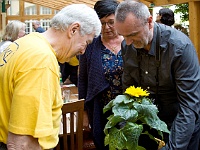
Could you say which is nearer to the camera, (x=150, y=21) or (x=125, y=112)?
(x=125, y=112)

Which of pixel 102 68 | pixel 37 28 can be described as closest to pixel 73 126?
pixel 102 68

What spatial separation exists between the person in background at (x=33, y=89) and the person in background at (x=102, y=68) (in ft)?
3.37

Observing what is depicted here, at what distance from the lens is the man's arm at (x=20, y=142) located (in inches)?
50.1

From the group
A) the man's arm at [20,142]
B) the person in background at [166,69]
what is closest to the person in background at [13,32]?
the person in background at [166,69]

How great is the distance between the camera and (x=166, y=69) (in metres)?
1.85

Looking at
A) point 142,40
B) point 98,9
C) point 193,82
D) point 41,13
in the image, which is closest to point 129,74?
point 142,40

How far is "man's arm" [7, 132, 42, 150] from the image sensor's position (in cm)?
127

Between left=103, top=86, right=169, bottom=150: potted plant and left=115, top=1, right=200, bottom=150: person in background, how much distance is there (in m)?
0.14

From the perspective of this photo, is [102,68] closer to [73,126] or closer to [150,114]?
[73,126]

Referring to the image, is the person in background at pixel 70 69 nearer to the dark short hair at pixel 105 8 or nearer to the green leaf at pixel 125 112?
the dark short hair at pixel 105 8

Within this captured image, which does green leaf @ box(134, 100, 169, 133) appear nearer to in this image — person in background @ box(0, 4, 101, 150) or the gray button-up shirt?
the gray button-up shirt

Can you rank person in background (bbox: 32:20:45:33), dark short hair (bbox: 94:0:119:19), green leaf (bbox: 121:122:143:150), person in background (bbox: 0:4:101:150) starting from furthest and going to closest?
person in background (bbox: 32:20:45:33) < dark short hair (bbox: 94:0:119:19) < green leaf (bbox: 121:122:143:150) < person in background (bbox: 0:4:101:150)

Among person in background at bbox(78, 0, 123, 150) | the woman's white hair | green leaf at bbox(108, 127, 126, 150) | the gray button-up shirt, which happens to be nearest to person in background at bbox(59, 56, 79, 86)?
person in background at bbox(78, 0, 123, 150)

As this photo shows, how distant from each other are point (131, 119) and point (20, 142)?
0.63 meters
